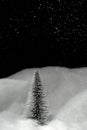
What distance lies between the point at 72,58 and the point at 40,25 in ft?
1.58

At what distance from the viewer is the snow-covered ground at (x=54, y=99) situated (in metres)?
2.14

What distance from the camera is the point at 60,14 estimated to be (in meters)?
2.70

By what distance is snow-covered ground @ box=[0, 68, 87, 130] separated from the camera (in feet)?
7.01

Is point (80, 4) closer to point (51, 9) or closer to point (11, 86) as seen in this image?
point (51, 9)

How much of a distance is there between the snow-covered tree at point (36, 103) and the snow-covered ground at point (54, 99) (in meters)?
0.05

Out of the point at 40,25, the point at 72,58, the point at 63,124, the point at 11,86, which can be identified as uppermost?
the point at 40,25

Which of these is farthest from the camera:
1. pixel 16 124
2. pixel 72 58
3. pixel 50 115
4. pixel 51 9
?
Result: pixel 72 58

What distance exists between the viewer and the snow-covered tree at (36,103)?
7.00ft

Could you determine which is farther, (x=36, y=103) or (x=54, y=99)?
(x=54, y=99)

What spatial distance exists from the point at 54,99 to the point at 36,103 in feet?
1.38

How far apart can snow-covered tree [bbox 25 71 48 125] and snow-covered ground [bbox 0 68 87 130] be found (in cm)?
5

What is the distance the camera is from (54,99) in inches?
99.7

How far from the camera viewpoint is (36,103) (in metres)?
2.14

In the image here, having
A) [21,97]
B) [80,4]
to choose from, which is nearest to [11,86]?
[21,97]
